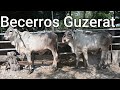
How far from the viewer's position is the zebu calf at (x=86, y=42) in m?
3.40

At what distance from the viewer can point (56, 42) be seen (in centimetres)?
337

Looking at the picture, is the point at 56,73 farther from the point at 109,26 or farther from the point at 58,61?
the point at 109,26

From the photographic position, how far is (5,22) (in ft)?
10.8

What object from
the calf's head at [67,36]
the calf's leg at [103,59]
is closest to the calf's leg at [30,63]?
the calf's head at [67,36]

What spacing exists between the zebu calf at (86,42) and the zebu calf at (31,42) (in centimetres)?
17

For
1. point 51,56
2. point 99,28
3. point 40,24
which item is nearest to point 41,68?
point 51,56

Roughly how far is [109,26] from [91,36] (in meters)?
0.24

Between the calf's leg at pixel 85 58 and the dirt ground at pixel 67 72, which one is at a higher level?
the calf's leg at pixel 85 58

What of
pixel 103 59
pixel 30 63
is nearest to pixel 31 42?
pixel 30 63

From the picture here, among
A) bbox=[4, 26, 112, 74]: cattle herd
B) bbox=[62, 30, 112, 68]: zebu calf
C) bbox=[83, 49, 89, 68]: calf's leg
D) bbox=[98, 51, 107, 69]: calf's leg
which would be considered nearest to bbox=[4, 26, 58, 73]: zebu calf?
bbox=[4, 26, 112, 74]: cattle herd

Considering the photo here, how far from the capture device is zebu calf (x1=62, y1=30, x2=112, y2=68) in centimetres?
340

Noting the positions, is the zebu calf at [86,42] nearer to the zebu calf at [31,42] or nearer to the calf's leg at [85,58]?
the calf's leg at [85,58]

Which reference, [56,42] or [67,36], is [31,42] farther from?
[67,36]

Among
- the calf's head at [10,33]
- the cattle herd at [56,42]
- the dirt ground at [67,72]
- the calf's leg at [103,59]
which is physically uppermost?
the calf's head at [10,33]
